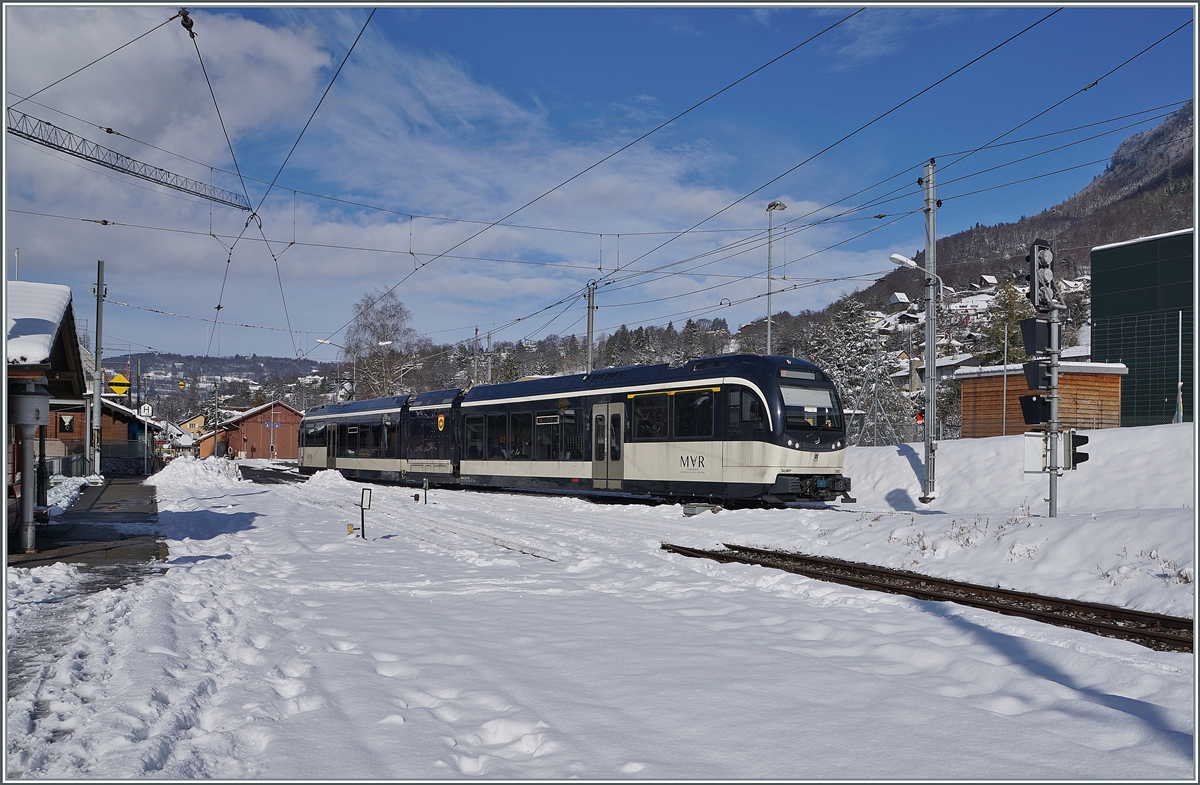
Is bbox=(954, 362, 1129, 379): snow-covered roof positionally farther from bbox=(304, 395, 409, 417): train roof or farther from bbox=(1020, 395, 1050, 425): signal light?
bbox=(304, 395, 409, 417): train roof

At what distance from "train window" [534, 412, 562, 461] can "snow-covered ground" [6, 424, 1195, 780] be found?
9.03 metres

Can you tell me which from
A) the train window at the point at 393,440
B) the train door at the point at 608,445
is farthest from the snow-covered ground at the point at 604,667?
the train window at the point at 393,440

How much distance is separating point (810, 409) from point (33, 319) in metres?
14.1

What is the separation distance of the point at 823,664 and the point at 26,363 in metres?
10.4

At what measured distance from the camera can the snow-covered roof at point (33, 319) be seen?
409 inches

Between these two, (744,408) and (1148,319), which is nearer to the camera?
(744,408)

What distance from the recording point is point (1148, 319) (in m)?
29.8

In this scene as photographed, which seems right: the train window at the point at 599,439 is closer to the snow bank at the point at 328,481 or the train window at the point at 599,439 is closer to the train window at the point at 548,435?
the train window at the point at 548,435

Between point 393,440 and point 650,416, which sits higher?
point 650,416

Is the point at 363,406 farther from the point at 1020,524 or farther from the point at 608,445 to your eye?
the point at 1020,524

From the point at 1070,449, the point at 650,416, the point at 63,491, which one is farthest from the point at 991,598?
the point at 63,491

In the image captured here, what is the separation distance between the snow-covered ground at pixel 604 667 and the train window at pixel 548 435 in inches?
355

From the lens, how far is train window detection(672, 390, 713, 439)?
58.9 feet

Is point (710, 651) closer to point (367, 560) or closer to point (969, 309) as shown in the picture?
point (367, 560)
